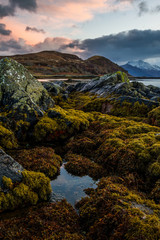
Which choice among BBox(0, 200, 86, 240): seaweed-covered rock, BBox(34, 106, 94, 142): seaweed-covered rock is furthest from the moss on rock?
BBox(34, 106, 94, 142): seaweed-covered rock

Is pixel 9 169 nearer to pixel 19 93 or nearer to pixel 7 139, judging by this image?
pixel 7 139

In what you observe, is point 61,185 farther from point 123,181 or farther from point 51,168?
point 123,181

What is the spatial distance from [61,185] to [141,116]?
1127 cm

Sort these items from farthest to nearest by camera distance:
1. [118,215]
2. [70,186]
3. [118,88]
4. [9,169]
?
[118,88]
[70,186]
[9,169]
[118,215]

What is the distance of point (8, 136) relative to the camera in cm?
899

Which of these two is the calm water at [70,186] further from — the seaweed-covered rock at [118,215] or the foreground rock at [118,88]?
the foreground rock at [118,88]

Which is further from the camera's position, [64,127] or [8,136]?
[64,127]

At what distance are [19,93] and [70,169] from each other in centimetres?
696

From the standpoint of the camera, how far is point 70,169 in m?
7.71

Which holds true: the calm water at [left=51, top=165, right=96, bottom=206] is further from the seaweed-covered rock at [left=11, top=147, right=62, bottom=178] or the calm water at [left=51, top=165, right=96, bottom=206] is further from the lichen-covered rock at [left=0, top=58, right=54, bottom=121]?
the lichen-covered rock at [left=0, top=58, right=54, bottom=121]

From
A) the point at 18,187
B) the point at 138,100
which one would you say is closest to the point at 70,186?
the point at 18,187

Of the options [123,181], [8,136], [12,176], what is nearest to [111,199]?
[123,181]

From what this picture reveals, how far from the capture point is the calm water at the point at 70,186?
19.7 feet

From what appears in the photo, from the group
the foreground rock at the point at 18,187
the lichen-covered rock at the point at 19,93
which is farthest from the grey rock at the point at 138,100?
the foreground rock at the point at 18,187
